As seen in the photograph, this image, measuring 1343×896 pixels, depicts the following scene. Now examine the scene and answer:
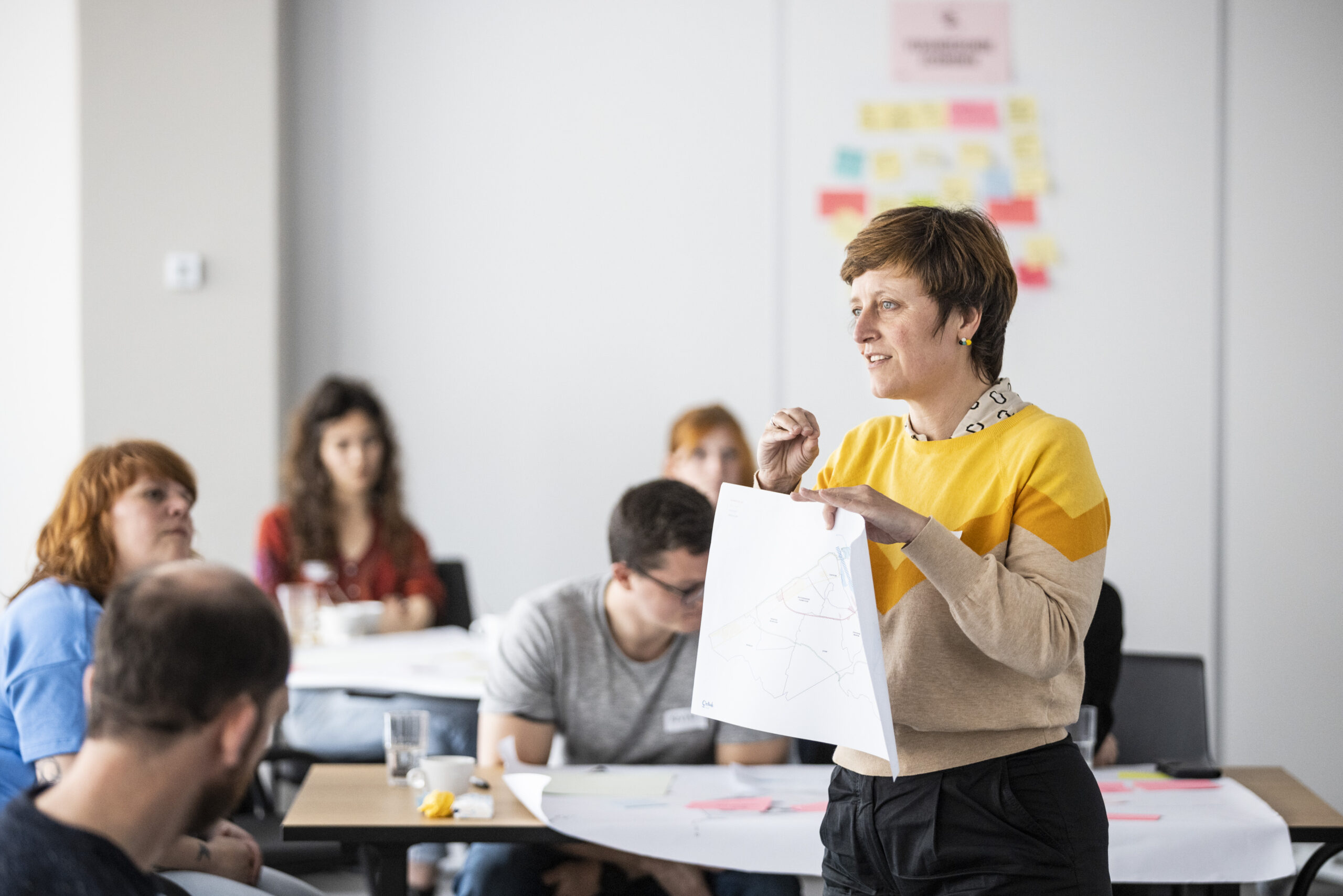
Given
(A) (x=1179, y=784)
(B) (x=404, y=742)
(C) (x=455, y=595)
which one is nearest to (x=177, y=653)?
(B) (x=404, y=742)

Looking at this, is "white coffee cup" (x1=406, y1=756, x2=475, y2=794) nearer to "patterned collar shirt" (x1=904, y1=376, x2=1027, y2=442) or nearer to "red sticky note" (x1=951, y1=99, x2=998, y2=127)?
"patterned collar shirt" (x1=904, y1=376, x2=1027, y2=442)

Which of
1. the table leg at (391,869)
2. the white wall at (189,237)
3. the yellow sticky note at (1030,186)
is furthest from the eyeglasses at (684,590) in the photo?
the yellow sticky note at (1030,186)

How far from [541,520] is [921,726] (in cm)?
323

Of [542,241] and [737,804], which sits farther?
[542,241]

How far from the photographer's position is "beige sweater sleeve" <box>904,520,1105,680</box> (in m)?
1.17

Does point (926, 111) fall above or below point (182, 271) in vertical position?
above

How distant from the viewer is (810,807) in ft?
6.43

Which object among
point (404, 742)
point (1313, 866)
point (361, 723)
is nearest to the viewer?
point (1313, 866)

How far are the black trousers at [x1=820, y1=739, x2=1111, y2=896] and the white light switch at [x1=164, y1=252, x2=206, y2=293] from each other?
11.2 feet

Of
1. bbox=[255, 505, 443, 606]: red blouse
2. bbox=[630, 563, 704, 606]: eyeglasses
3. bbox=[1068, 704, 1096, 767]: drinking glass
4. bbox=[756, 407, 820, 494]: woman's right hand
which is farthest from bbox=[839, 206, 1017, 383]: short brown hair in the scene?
bbox=[255, 505, 443, 606]: red blouse

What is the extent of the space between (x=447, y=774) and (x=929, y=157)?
125 inches

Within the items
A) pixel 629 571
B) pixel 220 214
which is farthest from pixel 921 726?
pixel 220 214

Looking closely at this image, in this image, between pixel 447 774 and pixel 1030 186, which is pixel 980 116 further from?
pixel 447 774

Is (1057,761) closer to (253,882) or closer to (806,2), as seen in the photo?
(253,882)
